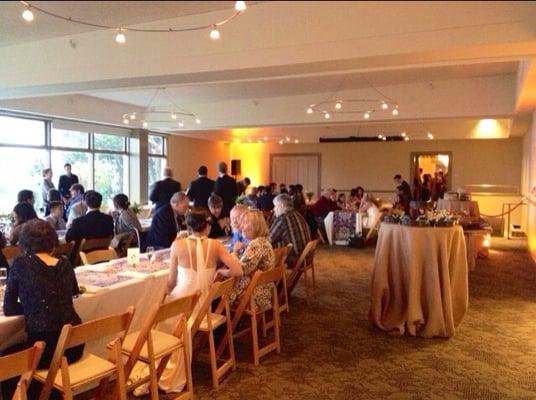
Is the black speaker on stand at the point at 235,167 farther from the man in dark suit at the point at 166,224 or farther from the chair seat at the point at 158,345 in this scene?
the chair seat at the point at 158,345

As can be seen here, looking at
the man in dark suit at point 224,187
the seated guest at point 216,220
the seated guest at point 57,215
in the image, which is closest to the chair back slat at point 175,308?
the seated guest at point 216,220

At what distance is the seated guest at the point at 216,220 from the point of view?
567 centimetres

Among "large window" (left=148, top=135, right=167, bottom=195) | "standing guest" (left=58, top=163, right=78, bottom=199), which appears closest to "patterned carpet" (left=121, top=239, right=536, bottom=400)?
"standing guest" (left=58, top=163, right=78, bottom=199)

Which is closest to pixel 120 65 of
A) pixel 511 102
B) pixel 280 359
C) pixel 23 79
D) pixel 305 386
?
pixel 23 79

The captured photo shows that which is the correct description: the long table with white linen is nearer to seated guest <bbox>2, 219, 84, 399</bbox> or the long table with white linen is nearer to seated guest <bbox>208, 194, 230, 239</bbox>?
seated guest <bbox>2, 219, 84, 399</bbox>

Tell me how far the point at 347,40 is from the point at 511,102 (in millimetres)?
5037

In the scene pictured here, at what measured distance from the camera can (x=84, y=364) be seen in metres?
2.50

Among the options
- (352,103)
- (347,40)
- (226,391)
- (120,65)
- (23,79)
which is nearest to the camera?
(226,391)

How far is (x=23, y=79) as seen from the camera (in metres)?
6.24

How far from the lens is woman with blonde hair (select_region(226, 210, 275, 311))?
3.67 m

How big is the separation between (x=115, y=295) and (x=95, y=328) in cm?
83

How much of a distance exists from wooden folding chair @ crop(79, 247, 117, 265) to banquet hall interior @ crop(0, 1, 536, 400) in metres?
0.04

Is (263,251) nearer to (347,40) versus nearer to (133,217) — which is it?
(347,40)

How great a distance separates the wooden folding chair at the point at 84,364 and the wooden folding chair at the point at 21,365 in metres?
0.14
